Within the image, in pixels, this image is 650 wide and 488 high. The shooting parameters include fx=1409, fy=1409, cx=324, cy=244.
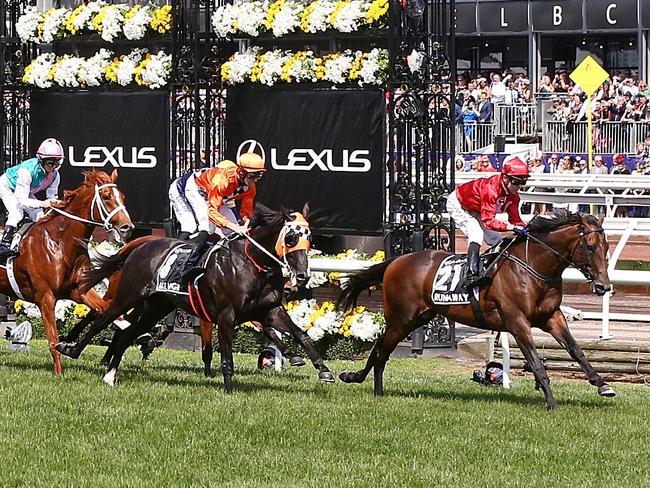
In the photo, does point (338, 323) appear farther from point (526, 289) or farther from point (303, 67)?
point (526, 289)

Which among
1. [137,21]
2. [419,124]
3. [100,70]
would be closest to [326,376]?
[419,124]

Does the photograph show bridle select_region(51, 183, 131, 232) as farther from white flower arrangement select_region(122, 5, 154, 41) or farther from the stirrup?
white flower arrangement select_region(122, 5, 154, 41)

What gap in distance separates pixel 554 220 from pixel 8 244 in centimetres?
451

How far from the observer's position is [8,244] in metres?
11.4

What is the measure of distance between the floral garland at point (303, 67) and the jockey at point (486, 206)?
3.08 meters

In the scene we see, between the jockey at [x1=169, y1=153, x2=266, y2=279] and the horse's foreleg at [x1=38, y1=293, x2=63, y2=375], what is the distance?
1311 mm

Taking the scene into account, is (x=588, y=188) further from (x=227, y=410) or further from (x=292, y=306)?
(x=227, y=410)

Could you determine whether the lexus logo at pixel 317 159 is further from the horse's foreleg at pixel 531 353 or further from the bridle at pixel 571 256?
the horse's foreleg at pixel 531 353

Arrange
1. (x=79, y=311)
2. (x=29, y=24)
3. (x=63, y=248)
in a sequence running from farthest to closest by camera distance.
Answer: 1. (x=29, y=24)
2. (x=79, y=311)
3. (x=63, y=248)

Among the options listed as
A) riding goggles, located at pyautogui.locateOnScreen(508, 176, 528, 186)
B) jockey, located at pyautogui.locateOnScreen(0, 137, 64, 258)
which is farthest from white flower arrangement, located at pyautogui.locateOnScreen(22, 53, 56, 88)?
riding goggles, located at pyautogui.locateOnScreen(508, 176, 528, 186)

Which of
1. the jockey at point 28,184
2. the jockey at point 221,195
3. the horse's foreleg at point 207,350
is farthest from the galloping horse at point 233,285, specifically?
the jockey at point 28,184

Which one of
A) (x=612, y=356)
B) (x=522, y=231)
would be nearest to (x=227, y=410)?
(x=522, y=231)

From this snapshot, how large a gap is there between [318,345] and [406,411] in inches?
188

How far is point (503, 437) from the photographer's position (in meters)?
8.25
